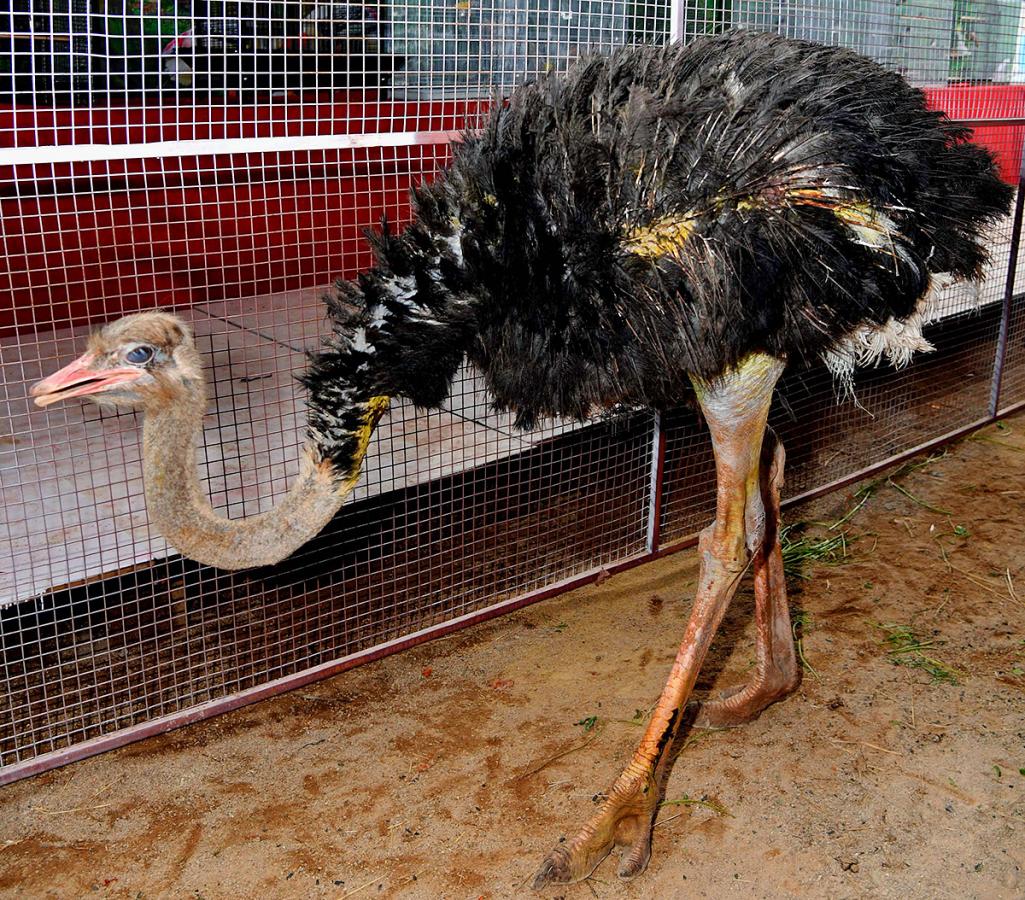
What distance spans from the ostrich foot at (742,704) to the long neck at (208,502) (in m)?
1.34

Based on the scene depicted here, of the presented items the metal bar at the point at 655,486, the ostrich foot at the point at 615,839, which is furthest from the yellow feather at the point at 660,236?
the metal bar at the point at 655,486

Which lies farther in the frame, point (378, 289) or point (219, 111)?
point (219, 111)

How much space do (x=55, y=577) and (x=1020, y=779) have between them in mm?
3029

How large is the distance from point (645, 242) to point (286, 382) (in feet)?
10.3

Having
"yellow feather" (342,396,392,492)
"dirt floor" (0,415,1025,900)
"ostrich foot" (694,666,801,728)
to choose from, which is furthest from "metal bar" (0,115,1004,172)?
"ostrich foot" (694,666,801,728)

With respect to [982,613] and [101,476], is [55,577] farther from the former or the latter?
[982,613]

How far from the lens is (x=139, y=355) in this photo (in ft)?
8.69

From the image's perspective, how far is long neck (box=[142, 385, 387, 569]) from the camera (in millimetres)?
2605

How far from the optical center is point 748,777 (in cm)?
304

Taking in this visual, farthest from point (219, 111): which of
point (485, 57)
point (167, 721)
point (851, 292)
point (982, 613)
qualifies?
point (982, 613)

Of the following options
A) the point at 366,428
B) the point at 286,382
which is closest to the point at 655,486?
the point at 366,428

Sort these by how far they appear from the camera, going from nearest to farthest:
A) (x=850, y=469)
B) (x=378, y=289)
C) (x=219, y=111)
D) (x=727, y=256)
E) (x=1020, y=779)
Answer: (x=727, y=256) → (x=378, y=289) → (x=1020, y=779) → (x=219, y=111) → (x=850, y=469)

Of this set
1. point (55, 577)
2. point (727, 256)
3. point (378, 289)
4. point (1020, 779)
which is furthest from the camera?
point (55, 577)

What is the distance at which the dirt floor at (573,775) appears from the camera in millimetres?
2678
